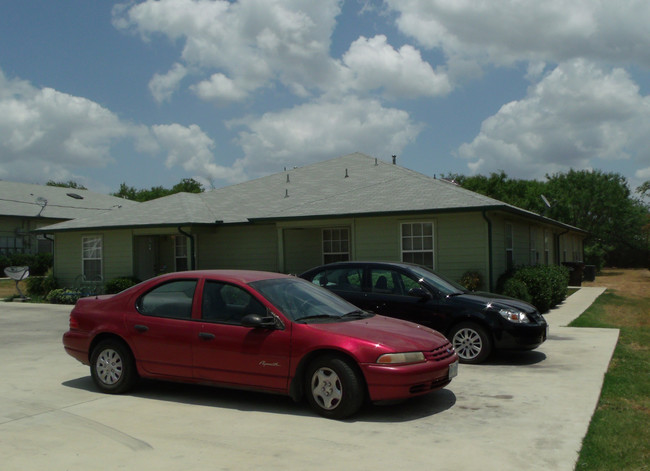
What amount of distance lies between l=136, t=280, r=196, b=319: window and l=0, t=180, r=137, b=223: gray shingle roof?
1147 inches

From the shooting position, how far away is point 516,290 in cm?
1479

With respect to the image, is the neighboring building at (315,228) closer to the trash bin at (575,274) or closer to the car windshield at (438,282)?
the trash bin at (575,274)

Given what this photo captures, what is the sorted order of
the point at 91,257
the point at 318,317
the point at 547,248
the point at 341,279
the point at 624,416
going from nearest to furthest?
the point at 624,416
the point at 318,317
the point at 341,279
the point at 91,257
the point at 547,248

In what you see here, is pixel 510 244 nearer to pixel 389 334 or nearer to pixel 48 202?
pixel 389 334

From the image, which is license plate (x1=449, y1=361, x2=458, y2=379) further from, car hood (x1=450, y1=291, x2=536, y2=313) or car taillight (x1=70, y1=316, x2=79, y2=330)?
car taillight (x1=70, y1=316, x2=79, y2=330)

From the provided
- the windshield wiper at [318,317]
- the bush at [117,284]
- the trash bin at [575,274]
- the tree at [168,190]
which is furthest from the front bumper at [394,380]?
the tree at [168,190]

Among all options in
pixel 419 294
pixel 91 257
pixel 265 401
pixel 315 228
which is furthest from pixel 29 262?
pixel 265 401

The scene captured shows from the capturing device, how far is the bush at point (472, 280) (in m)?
15.5

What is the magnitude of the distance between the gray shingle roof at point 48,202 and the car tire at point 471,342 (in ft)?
95.9

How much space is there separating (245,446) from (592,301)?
16.9 meters

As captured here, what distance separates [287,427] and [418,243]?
1106 centimetres

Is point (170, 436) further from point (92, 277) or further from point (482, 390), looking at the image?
point (92, 277)

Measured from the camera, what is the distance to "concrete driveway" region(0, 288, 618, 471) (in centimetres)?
506

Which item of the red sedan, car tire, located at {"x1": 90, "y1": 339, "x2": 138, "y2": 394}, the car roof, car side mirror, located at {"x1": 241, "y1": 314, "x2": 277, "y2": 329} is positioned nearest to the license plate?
the red sedan
